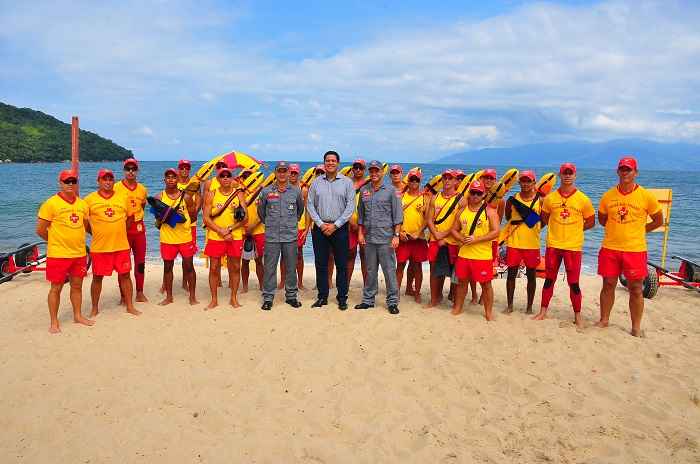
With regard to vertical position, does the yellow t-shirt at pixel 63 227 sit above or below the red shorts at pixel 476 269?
above

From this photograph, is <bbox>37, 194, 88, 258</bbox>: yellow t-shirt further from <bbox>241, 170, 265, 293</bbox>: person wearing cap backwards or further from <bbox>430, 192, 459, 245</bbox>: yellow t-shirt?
<bbox>430, 192, 459, 245</bbox>: yellow t-shirt

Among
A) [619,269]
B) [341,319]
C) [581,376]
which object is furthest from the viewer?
[341,319]

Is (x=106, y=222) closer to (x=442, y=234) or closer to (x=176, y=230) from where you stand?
(x=176, y=230)

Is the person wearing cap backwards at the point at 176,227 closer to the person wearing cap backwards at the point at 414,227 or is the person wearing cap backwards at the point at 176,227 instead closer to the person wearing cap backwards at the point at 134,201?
the person wearing cap backwards at the point at 134,201

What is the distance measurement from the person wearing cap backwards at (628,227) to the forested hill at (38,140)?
88.9m

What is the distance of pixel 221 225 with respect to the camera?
681 centimetres

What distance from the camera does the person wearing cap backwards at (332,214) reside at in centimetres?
663

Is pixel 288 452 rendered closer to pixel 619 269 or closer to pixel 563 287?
pixel 619 269

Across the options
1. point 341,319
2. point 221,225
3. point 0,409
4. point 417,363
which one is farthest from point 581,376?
point 0,409

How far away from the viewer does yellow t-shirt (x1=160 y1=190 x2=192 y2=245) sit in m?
6.86

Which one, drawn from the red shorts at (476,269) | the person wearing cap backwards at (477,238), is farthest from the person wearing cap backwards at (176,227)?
the red shorts at (476,269)

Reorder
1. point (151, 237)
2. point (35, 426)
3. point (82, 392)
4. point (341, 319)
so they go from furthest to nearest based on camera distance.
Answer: point (151, 237) → point (341, 319) → point (82, 392) → point (35, 426)

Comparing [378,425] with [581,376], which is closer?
[378,425]

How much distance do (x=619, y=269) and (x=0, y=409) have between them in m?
6.50
